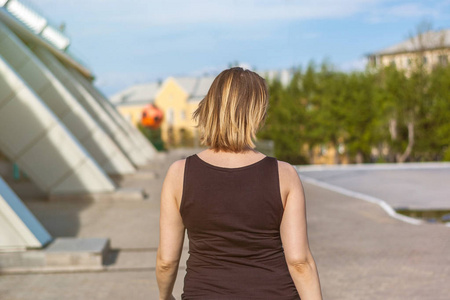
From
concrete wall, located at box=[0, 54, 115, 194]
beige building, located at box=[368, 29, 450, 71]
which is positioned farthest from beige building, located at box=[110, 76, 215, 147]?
concrete wall, located at box=[0, 54, 115, 194]

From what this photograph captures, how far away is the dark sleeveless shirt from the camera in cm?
231

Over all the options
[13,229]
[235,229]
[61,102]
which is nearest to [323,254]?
[13,229]

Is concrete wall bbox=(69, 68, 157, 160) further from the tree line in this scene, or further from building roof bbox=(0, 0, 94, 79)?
the tree line

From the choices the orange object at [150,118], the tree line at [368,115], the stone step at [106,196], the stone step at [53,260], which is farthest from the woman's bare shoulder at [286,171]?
the orange object at [150,118]

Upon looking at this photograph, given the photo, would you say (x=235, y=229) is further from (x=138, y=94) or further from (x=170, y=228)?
(x=138, y=94)

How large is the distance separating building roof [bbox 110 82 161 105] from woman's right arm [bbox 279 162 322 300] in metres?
83.2

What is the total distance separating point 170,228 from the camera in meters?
2.45

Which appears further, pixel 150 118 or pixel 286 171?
pixel 150 118

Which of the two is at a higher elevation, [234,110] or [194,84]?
[234,110]

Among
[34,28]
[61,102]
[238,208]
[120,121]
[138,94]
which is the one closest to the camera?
[238,208]

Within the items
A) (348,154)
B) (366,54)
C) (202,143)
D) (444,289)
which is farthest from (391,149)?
(366,54)

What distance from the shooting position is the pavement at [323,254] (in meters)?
6.95

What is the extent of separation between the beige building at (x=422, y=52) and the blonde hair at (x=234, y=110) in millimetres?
37854

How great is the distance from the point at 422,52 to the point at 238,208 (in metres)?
54.8
